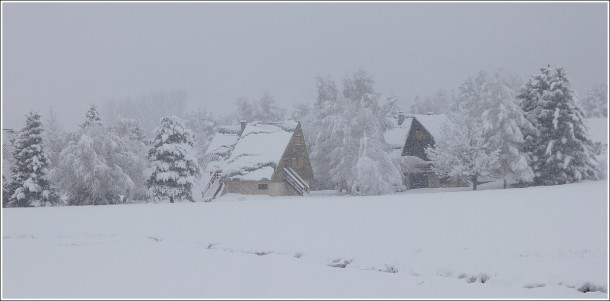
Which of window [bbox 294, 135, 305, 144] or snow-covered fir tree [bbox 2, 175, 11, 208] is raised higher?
window [bbox 294, 135, 305, 144]

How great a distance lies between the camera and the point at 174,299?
11.8 meters

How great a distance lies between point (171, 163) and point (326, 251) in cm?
2635

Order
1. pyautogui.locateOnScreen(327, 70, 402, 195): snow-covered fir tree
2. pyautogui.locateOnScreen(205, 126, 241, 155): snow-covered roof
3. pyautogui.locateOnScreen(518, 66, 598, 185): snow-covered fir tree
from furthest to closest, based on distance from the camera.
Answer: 1. pyautogui.locateOnScreen(205, 126, 241, 155): snow-covered roof
2. pyautogui.locateOnScreen(327, 70, 402, 195): snow-covered fir tree
3. pyautogui.locateOnScreen(518, 66, 598, 185): snow-covered fir tree

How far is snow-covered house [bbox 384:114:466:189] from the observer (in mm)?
54219

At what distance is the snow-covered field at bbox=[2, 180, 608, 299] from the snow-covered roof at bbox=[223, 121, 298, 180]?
22.0m

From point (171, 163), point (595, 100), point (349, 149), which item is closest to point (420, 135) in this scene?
point (349, 149)

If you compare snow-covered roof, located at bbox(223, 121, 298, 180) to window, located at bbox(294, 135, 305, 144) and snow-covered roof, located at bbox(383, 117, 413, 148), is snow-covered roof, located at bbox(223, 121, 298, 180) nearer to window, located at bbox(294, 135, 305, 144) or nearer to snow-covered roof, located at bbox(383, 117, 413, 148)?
window, located at bbox(294, 135, 305, 144)

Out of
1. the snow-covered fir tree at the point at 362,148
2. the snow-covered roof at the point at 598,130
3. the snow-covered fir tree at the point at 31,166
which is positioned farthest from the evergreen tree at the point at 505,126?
the snow-covered fir tree at the point at 31,166

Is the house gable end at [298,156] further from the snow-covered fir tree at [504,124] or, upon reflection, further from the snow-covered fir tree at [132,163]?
the snow-covered fir tree at [504,124]

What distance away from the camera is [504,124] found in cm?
4291

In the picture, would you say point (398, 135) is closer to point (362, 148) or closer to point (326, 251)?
point (362, 148)

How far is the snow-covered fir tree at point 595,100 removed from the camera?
298ft

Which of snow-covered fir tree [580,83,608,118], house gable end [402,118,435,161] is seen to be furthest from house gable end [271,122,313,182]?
snow-covered fir tree [580,83,608,118]

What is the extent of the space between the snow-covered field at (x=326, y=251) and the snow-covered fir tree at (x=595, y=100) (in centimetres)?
7315
